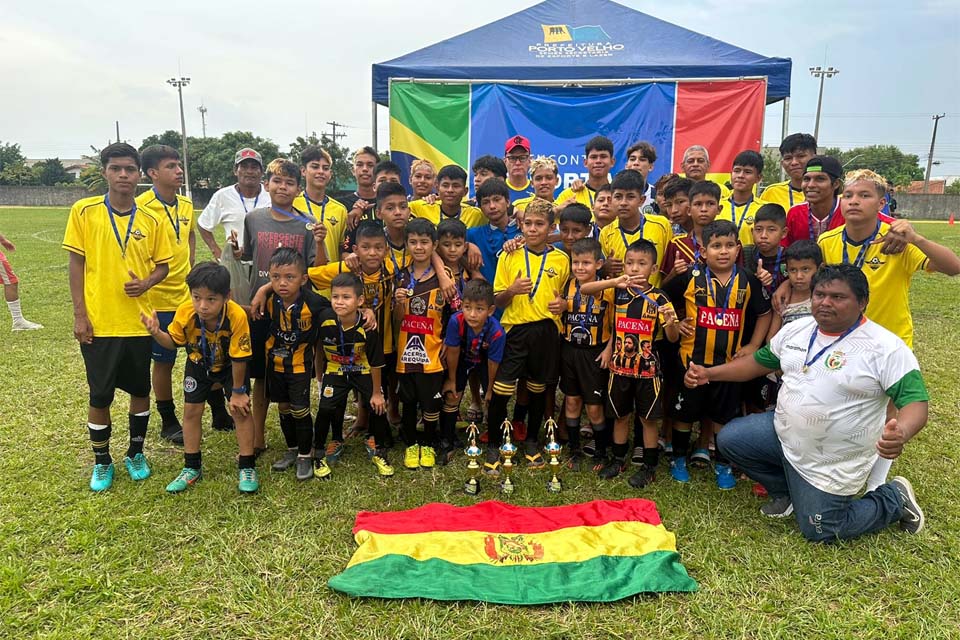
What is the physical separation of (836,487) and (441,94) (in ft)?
20.7

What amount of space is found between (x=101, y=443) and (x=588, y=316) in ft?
11.4

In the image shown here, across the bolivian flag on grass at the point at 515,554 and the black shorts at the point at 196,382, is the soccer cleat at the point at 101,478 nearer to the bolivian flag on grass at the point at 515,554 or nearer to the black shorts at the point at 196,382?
the black shorts at the point at 196,382

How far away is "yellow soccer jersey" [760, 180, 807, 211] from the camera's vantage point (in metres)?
4.66

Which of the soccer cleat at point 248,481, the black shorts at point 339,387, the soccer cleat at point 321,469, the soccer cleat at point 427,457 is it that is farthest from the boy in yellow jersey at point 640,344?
the soccer cleat at point 248,481

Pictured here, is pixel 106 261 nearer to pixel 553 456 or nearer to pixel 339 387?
pixel 339 387

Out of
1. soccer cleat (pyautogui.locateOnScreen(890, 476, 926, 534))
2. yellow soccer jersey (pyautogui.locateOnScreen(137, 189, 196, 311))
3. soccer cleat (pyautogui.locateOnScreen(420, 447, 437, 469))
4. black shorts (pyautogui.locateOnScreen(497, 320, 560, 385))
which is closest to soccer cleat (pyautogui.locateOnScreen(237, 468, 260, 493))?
soccer cleat (pyautogui.locateOnScreen(420, 447, 437, 469))

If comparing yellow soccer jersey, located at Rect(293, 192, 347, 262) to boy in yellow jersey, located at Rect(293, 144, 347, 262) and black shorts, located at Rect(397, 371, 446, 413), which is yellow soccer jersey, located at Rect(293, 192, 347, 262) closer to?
boy in yellow jersey, located at Rect(293, 144, 347, 262)

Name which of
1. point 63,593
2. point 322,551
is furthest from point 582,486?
point 63,593

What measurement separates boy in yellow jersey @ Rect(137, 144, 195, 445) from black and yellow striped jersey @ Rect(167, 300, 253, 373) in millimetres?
592

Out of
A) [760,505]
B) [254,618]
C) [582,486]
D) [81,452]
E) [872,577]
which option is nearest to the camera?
[254,618]

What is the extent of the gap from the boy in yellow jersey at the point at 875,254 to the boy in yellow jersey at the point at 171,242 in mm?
4580

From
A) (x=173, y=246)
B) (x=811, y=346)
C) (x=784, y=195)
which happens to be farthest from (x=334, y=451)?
(x=784, y=195)

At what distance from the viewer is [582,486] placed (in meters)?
3.97

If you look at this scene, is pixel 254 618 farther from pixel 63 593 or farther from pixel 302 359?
pixel 302 359
